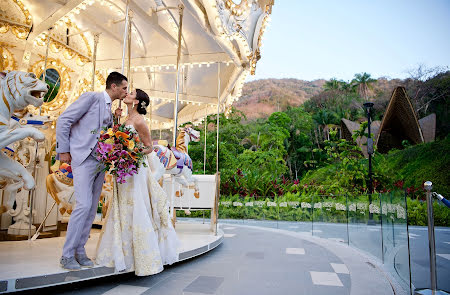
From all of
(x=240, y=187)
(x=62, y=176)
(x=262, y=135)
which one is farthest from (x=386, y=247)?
(x=262, y=135)

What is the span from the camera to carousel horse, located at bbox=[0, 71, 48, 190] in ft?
8.87

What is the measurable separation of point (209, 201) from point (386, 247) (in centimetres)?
319

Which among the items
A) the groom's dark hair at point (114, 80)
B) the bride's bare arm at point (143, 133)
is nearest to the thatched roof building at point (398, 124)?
the bride's bare arm at point (143, 133)

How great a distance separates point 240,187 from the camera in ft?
43.1

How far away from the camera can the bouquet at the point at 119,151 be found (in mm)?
2593

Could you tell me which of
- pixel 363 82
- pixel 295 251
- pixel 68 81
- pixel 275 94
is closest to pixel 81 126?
pixel 295 251

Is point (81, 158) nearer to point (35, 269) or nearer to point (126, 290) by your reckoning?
point (35, 269)

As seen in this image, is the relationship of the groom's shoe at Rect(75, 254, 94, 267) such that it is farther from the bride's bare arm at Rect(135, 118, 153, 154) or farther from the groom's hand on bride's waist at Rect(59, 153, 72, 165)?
the bride's bare arm at Rect(135, 118, 153, 154)

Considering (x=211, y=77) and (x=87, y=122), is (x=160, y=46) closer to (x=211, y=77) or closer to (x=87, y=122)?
(x=211, y=77)

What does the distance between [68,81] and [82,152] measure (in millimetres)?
3859

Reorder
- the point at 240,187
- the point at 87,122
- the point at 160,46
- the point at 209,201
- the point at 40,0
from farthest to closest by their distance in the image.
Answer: the point at 240,187
the point at 160,46
the point at 209,201
the point at 40,0
the point at 87,122

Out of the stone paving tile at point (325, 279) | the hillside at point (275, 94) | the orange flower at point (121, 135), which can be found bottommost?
the stone paving tile at point (325, 279)

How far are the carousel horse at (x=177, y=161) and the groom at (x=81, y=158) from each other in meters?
1.49

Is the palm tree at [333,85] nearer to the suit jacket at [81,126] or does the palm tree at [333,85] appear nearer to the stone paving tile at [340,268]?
the stone paving tile at [340,268]
